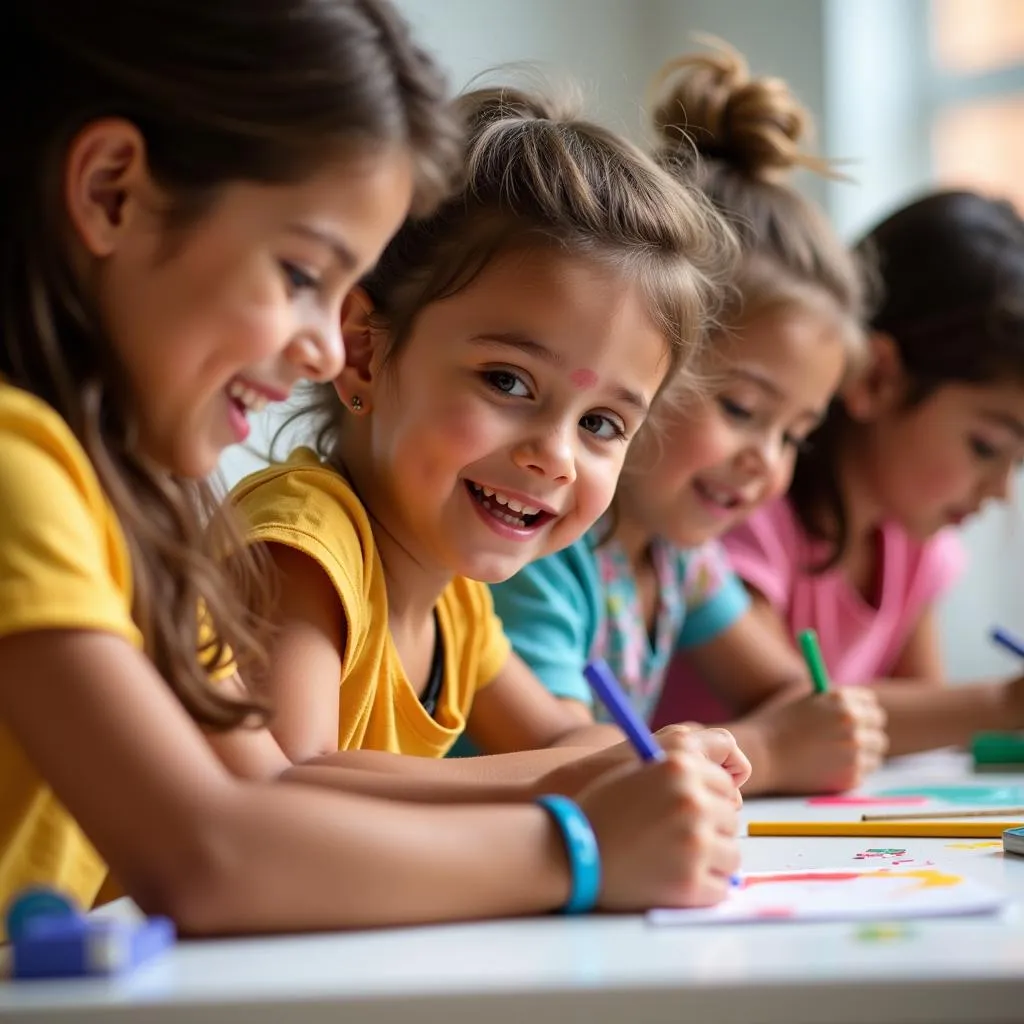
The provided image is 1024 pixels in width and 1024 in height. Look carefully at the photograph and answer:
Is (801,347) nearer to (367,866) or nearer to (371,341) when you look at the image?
(371,341)

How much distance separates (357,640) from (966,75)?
6.93 feet

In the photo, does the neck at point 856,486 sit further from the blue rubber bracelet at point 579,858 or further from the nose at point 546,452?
the blue rubber bracelet at point 579,858

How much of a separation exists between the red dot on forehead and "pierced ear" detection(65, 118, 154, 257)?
0.36 metres

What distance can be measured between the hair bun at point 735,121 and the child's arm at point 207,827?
3.26ft

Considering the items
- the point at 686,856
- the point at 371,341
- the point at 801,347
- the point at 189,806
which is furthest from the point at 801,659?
the point at 189,806

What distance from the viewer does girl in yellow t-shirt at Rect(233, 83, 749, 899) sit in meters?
0.99

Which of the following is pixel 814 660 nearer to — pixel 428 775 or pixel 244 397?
pixel 428 775

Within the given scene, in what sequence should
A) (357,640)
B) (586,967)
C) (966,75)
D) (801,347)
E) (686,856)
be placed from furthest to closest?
(966,75) < (801,347) < (357,640) < (686,856) < (586,967)

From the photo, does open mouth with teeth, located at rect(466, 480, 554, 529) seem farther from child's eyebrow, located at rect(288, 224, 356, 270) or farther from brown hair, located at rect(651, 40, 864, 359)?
brown hair, located at rect(651, 40, 864, 359)

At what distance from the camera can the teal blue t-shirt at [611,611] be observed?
1336 millimetres

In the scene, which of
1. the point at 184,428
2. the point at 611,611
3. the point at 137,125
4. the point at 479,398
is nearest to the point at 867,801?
the point at 611,611

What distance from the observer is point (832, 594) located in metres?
1.88

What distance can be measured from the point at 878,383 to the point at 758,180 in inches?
16.3

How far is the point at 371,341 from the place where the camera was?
3.51ft
